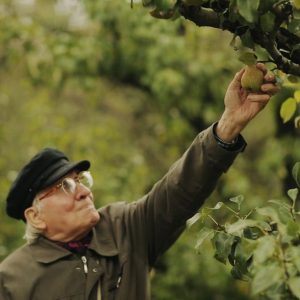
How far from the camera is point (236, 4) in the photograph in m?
1.73

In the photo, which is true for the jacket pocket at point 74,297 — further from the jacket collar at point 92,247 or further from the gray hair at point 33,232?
the gray hair at point 33,232

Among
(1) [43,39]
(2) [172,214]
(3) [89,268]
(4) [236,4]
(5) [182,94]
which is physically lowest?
(5) [182,94]

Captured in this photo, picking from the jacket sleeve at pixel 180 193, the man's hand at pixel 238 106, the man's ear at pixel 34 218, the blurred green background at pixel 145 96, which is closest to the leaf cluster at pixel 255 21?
the man's hand at pixel 238 106

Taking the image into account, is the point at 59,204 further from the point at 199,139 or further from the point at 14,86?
the point at 14,86

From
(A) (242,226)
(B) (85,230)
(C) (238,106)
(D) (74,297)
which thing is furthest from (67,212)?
(A) (242,226)

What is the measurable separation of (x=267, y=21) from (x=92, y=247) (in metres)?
1.48

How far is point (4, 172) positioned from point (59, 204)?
577 cm

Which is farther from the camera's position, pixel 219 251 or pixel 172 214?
pixel 172 214

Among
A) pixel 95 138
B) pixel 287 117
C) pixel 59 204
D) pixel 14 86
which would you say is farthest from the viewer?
pixel 14 86

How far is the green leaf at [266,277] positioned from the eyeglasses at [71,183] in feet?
5.47

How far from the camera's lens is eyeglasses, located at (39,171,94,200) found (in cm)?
306

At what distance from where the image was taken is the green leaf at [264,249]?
1.47m

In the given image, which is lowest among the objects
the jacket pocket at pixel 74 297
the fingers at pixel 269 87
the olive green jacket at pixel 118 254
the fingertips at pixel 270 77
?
the jacket pocket at pixel 74 297

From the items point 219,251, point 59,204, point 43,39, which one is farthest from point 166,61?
point 219,251
